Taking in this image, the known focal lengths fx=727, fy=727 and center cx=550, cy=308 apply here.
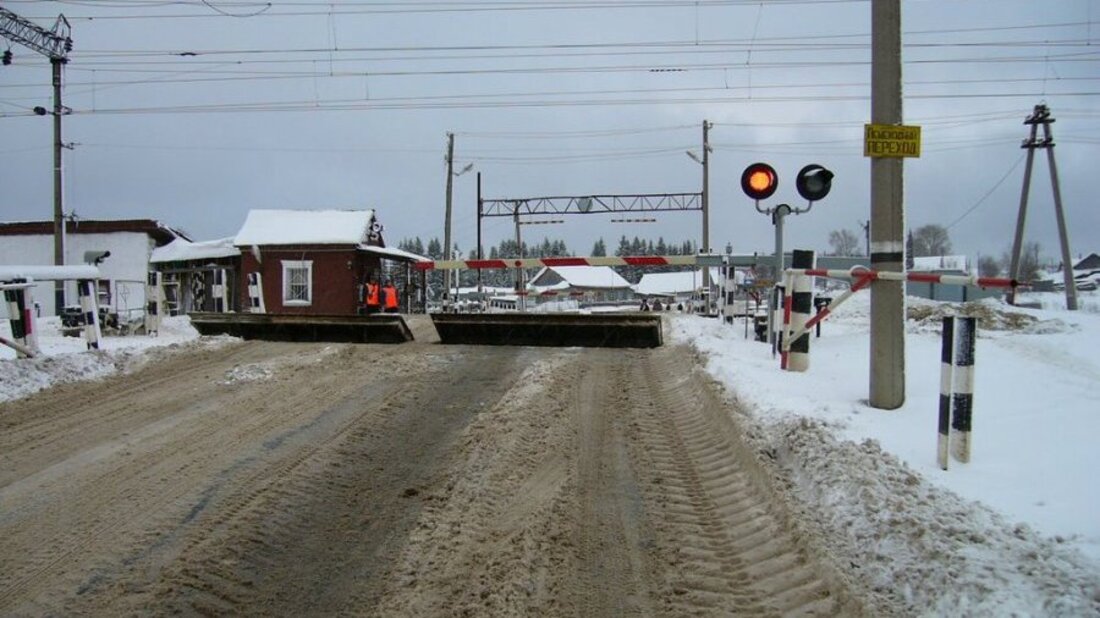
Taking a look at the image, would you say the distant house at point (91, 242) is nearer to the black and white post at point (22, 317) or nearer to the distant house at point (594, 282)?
the black and white post at point (22, 317)

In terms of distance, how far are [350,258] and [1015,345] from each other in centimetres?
2383

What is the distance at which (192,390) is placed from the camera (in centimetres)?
812

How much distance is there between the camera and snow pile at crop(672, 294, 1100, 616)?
2.78 m

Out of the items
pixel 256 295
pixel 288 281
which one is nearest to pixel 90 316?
pixel 256 295

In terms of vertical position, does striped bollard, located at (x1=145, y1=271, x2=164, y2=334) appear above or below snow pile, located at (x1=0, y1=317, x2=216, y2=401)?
above

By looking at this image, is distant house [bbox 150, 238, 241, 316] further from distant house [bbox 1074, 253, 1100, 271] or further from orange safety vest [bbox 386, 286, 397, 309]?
distant house [bbox 1074, 253, 1100, 271]

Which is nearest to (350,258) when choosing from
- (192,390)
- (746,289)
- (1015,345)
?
(746,289)

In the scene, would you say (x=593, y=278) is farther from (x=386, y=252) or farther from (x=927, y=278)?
(x=927, y=278)

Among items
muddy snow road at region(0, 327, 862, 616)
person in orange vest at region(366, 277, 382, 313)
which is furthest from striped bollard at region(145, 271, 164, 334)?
muddy snow road at region(0, 327, 862, 616)

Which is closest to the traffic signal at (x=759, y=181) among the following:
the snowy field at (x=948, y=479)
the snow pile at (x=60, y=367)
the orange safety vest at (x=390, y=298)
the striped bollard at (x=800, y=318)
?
the striped bollard at (x=800, y=318)

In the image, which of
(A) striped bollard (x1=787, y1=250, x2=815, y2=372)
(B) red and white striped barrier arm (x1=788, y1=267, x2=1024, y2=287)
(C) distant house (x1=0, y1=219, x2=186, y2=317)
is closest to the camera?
(B) red and white striped barrier arm (x1=788, y1=267, x2=1024, y2=287)

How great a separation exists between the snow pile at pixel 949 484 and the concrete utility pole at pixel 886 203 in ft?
1.88

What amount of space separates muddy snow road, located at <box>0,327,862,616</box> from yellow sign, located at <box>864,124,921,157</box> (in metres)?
2.50

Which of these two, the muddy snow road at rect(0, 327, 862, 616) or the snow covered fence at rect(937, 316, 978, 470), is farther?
the snow covered fence at rect(937, 316, 978, 470)
